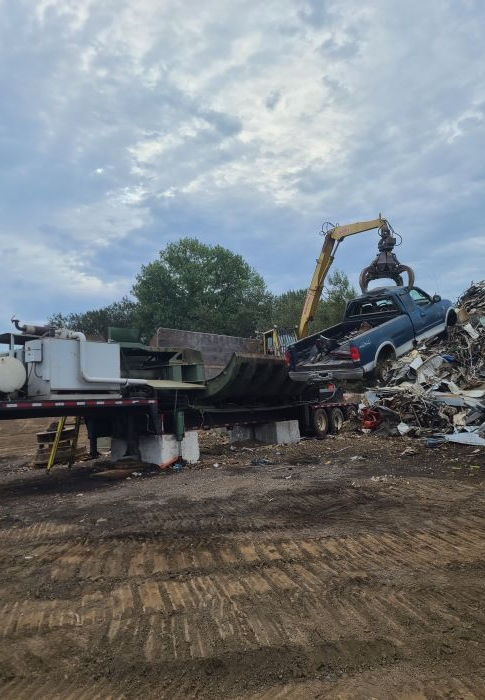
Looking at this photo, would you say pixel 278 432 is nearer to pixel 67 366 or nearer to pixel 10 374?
pixel 67 366

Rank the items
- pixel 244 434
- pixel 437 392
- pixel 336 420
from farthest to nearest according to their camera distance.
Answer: pixel 336 420
pixel 244 434
pixel 437 392

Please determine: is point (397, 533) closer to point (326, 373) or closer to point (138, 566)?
point (138, 566)

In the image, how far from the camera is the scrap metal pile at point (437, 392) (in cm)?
1098

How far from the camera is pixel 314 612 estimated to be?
3.53 metres

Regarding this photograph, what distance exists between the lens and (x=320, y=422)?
14.8 metres

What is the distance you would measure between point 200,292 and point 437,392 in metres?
34.6

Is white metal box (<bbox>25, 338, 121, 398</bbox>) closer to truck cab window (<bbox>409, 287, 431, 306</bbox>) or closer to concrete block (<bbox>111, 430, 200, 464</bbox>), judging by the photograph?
concrete block (<bbox>111, 430, 200, 464</bbox>)

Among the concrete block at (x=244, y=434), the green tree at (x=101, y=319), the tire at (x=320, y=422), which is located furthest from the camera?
the green tree at (x=101, y=319)

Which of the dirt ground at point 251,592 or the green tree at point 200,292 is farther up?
the green tree at point 200,292

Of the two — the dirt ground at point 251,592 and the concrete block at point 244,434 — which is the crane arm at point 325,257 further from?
the dirt ground at point 251,592

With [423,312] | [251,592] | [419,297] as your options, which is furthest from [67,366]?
[419,297]

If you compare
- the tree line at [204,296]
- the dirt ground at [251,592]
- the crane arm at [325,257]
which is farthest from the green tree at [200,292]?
the dirt ground at [251,592]

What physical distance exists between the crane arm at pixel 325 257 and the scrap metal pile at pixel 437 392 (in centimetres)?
441

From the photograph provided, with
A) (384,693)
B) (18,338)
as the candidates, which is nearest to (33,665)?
(384,693)
